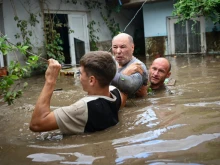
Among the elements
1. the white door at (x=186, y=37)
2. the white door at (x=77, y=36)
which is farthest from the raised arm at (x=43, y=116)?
the white door at (x=186, y=37)

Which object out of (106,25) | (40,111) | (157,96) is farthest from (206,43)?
(40,111)

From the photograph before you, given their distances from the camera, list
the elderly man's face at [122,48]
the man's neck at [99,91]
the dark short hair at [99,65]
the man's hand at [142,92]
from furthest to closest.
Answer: the man's hand at [142,92] → the elderly man's face at [122,48] → the man's neck at [99,91] → the dark short hair at [99,65]

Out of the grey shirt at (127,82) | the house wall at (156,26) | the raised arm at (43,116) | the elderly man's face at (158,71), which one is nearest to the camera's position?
the raised arm at (43,116)

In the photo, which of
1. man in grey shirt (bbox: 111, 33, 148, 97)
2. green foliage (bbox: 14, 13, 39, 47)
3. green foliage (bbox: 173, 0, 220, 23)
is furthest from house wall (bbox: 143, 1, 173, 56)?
man in grey shirt (bbox: 111, 33, 148, 97)

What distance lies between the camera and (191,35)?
13484 mm

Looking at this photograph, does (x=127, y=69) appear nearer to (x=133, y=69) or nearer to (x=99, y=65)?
(x=133, y=69)

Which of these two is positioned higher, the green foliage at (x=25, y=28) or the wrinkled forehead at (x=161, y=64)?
the green foliage at (x=25, y=28)

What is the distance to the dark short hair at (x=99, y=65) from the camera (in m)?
2.61

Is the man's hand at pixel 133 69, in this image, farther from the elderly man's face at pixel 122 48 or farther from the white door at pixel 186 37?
the white door at pixel 186 37

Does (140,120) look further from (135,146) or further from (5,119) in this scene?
(5,119)

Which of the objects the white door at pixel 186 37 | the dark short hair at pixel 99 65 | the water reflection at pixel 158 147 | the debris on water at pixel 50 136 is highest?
the white door at pixel 186 37

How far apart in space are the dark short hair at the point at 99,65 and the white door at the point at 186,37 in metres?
11.4

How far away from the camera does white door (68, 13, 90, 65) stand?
11.9 m

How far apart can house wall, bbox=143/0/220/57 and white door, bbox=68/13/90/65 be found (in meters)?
3.11
